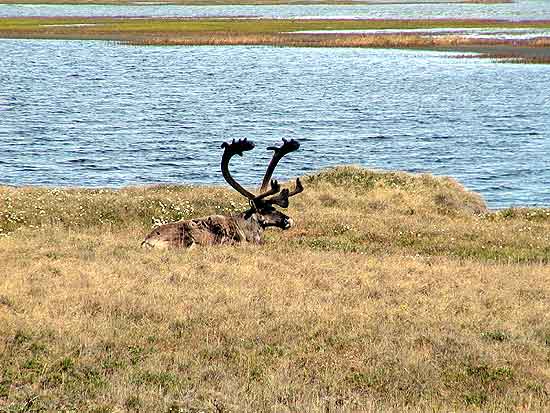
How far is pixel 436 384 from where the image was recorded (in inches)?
435

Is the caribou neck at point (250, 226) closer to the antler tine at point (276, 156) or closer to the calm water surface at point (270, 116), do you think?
the antler tine at point (276, 156)

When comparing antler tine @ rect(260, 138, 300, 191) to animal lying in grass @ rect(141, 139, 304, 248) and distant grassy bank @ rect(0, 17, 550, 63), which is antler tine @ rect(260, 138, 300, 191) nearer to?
animal lying in grass @ rect(141, 139, 304, 248)

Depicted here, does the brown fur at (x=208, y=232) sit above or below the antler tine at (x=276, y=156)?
below

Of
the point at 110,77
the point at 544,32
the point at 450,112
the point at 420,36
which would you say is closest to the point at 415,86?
the point at 450,112

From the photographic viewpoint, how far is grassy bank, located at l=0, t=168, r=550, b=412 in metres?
10.5

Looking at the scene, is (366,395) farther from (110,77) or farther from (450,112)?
(110,77)

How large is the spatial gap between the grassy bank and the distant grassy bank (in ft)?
233

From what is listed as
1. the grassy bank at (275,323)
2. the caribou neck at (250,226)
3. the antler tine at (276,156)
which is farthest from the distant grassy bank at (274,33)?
the grassy bank at (275,323)

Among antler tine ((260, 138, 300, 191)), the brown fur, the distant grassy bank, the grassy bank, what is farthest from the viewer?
the distant grassy bank

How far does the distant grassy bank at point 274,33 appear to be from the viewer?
324 feet

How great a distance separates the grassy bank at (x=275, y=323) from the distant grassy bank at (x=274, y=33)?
7097cm

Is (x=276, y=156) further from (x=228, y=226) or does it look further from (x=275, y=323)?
(x=275, y=323)

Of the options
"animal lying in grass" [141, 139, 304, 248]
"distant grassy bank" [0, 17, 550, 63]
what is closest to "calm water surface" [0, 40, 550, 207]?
"distant grassy bank" [0, 17, 550, 63]

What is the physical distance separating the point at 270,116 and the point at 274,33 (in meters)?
61.7
